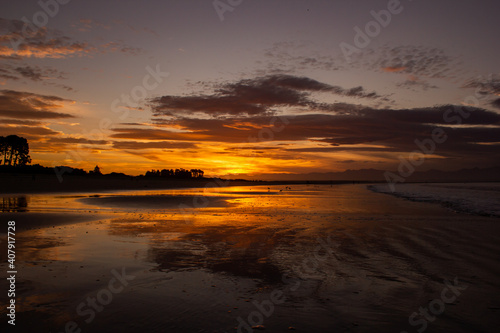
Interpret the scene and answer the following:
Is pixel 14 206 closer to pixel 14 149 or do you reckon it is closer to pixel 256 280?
pixel 256 280

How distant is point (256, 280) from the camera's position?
7980 millimetres

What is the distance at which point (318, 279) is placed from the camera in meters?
8.02

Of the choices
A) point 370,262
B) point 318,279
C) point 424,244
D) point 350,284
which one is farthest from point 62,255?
point 424,244

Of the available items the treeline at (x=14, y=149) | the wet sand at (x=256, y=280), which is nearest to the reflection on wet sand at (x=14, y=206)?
the wet sand at (x=256, y=280)

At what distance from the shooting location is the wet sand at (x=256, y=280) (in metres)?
5.74

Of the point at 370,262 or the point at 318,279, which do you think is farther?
the point at 370,262

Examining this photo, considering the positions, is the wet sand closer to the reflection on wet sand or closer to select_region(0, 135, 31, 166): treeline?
the reflection on wet sand

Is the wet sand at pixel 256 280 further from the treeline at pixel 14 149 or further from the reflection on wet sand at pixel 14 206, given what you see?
the treeline at pixel 14 149

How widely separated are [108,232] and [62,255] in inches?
179

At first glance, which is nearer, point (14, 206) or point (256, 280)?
point (256, 280)

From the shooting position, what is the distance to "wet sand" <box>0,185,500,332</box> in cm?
574

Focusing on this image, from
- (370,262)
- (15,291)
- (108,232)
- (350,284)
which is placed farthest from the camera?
(108,232)

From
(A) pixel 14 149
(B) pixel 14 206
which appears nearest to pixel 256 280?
(B) pixel 14 206

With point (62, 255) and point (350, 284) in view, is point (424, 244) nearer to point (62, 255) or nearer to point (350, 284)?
point (350, 284)
